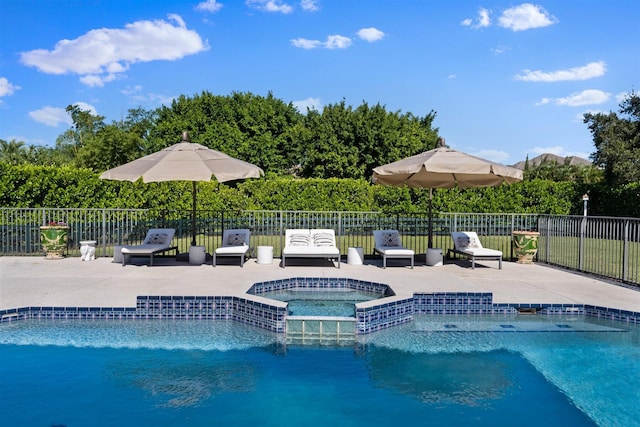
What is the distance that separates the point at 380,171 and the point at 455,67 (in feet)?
31.0

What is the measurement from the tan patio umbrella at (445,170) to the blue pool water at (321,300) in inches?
108

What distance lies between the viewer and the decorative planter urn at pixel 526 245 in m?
11.1

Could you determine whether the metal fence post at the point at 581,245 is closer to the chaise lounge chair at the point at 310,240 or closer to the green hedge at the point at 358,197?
the chaise lounge chair at the point at 310,240

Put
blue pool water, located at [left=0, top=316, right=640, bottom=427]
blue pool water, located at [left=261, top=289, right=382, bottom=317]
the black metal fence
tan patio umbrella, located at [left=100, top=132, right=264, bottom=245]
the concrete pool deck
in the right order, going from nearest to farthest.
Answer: blue pool water, located at [left=0, top=316, right=640, bottom=427] → blue pool water, located at [left=261, top=289, right=382, bottom=317] → the concrete pool deck → tan patio umbrella, located at [left=100, top=132, right=264, bottom=245] → the black metal fence

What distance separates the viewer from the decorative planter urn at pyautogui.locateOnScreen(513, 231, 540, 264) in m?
11.1

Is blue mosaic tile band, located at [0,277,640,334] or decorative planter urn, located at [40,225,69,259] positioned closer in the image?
blue mosaic tile band, located at [0,277,640,334]

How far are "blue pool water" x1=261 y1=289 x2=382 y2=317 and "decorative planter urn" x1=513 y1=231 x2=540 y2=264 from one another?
5111mm

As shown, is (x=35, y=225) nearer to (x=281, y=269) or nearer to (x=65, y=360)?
(x=281, y=269)

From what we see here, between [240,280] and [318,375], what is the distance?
12.6ft

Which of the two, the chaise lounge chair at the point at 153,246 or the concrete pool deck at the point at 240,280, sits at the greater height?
the chaise lounge chair at the point at 153,246

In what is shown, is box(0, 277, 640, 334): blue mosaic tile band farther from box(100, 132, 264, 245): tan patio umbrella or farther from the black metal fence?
box(100, 132, 264, 245): tan patio umbrella

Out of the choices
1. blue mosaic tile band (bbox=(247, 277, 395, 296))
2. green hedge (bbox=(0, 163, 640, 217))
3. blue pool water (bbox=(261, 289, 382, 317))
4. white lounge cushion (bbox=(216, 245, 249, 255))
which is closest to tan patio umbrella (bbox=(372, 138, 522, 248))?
blue mosaic tile band (bbox=(247, 277, 395, 296))

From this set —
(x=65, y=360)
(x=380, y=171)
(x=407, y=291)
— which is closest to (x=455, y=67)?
(x=380, y=171)

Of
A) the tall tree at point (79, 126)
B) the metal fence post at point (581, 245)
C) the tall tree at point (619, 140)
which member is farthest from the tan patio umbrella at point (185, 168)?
the tall tree at point (79, 126)
